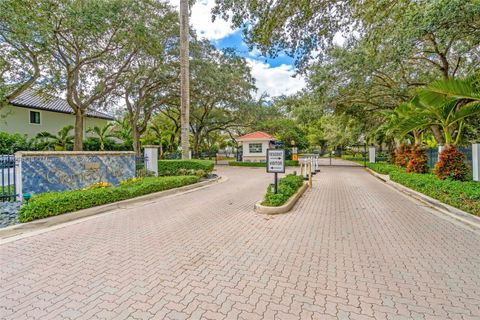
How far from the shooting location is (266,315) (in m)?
2.63

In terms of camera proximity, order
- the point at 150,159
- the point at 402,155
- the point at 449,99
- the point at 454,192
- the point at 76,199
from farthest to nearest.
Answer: the point at 402,155 → the point at 150,159 → the point at 449,99 → the point at 454,192 → the point at 76,199

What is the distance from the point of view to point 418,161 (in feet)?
42.3

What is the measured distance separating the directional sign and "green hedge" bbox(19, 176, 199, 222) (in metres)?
4.34

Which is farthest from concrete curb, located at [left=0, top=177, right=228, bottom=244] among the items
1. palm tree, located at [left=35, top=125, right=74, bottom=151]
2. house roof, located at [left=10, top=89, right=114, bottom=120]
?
palm tree, located at [left=35, top=125, right=74, bottom=151]

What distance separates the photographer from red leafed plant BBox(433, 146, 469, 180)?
920 centimetres

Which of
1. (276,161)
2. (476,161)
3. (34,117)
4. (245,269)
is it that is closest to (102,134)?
(34,117)

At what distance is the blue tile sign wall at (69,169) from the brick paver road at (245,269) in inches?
121

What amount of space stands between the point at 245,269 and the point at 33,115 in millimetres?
25028

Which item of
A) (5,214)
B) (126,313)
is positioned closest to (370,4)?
(126,313)

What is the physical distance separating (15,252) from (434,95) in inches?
426

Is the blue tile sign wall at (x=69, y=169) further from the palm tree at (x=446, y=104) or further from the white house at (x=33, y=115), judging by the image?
the white house at (x=33, y=115)

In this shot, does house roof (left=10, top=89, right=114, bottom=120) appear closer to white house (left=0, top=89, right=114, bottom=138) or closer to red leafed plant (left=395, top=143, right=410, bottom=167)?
white house (left=0, top=89, right=114, bottom=138)

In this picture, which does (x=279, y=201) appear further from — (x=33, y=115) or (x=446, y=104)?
(x=33, y=115)

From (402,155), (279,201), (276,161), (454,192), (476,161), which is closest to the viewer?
(279,201)
